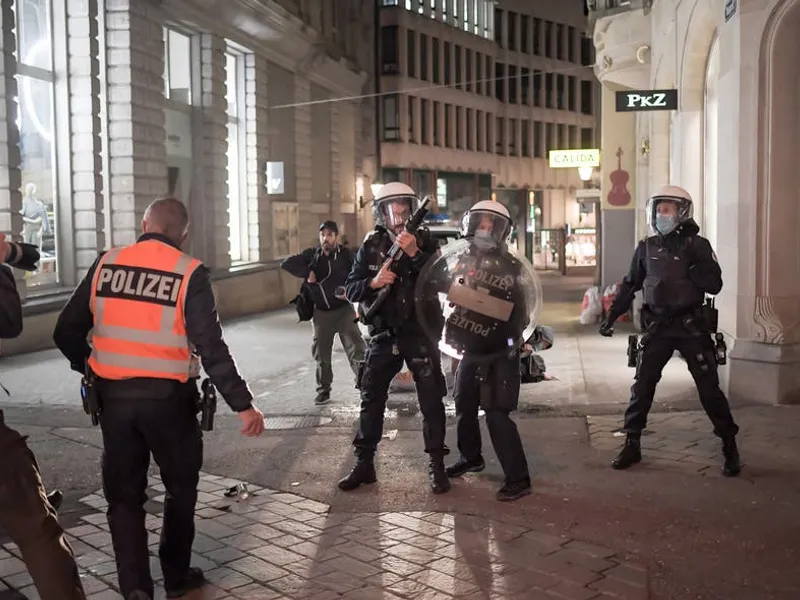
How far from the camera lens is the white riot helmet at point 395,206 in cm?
623

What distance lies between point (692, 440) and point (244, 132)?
16.0 m

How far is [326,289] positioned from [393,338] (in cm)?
333

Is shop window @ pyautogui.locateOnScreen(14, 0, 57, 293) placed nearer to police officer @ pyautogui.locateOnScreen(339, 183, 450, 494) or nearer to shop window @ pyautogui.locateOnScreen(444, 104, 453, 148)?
police officer @ pyautogui.locateOnScreen(339, 183, 450, 494)

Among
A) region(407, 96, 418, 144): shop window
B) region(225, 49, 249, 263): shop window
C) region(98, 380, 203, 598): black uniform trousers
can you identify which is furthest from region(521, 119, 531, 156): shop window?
region(98, 380, 203, 598): black uniform trousers

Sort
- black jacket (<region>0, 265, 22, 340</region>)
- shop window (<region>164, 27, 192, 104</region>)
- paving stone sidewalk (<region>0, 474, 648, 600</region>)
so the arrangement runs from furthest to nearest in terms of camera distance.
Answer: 1. shop window (<region>164, 27, 192, 104</region>)
2. paving stone sidewalk (<region>0, 474, 648, 600</region>)
3. black jacket (<region>0, 265, 22, 340</region>)

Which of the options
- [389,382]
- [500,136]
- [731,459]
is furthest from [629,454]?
[500,136]

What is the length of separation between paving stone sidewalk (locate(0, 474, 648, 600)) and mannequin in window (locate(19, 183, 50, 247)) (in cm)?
972

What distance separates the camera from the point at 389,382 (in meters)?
6.17

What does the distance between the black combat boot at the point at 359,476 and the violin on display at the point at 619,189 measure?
13371 mm

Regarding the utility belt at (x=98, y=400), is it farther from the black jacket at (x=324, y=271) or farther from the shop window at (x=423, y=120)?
the shop window at (x=423, y=120)

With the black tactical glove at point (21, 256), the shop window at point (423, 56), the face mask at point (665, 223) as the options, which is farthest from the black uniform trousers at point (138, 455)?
the shop window at point (423, 56)

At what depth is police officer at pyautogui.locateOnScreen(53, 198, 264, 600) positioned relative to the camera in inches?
165

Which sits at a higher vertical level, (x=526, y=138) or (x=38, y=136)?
(x=526, y=138)

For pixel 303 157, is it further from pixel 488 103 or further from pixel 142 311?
pixel 488 103
